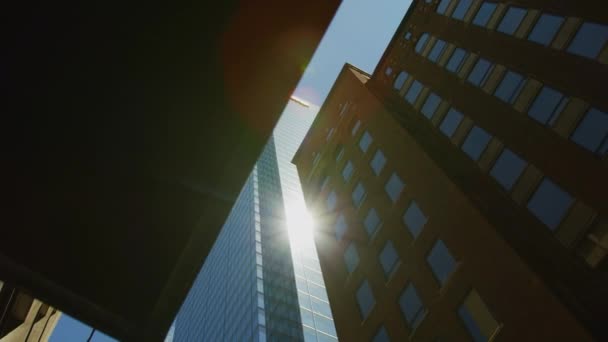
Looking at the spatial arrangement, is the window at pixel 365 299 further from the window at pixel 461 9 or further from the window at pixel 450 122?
the window at pixel 461 9

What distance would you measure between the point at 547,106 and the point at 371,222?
427 inches

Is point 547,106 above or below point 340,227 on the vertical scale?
above

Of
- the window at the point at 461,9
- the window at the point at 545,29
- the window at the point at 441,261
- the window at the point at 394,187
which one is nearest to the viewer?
the window at the point at 441,261

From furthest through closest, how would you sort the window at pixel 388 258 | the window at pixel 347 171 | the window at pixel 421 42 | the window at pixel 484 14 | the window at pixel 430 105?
the window at pixel 421 42, the window at pixel 347 171, the window at pixel 430 105, the window at pixel 484 14, the window at pixel 388 258

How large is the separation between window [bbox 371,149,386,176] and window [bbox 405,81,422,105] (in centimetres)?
549

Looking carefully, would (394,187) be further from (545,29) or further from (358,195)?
(545,29)

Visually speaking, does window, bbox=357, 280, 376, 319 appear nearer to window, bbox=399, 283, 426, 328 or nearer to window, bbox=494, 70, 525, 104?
window, bbox=399, 283, 426, 328

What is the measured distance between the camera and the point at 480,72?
26.2 m

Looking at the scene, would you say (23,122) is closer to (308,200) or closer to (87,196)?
→ (87,196)

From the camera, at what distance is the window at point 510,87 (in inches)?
878

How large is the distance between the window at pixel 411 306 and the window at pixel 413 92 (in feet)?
51.1

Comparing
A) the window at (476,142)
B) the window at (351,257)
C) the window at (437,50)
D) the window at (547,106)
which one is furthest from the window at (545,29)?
the window at (351,257)

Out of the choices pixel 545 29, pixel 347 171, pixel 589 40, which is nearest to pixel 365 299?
pixel 347 171

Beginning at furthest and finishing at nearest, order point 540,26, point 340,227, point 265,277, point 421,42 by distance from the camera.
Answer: point 265,277 → point 421,42 → point 340,227 → point 540,26
